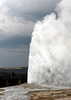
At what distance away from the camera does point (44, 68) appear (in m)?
67.6

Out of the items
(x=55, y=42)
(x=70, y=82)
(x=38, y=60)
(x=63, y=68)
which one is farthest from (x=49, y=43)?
(x=70, y=82)

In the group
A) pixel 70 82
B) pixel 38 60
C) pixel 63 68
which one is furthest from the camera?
pixel 38 60

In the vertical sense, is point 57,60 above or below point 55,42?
below

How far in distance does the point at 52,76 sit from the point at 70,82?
7076mm

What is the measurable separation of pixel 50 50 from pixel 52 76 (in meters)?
11.1

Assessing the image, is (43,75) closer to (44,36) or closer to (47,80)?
(47,80)

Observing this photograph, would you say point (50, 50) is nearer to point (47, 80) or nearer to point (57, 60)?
point (57, 60)

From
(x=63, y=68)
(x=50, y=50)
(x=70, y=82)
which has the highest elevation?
(x=50, y=50)

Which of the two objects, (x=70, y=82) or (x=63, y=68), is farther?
(x=63, y=68)

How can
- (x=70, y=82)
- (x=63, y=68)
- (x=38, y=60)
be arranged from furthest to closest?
1. (x=38, y=60)
2. (x=63, y=68)
3. (x=70, y=82)

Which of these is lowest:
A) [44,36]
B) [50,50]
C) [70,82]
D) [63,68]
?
[70,82]

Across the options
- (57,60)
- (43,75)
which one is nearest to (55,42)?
(57,60)

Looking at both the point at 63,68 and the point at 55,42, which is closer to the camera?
the point at 63,68

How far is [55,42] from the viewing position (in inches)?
2891
